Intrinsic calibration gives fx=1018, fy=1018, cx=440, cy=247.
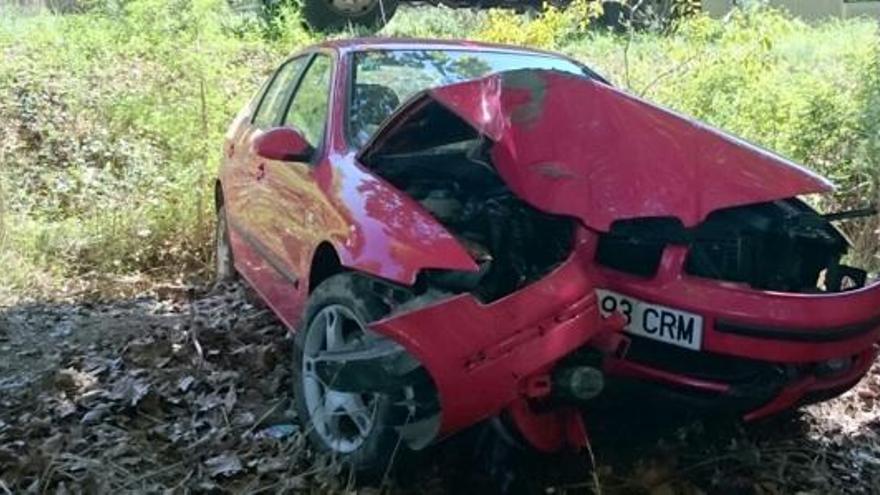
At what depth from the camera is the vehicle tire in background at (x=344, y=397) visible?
11.6ft

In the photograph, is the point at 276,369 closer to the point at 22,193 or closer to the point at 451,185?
the point at 451,185

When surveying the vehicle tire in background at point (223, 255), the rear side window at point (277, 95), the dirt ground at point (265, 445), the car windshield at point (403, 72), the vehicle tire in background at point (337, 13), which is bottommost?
the vehicle tire in background at point (223, 255)

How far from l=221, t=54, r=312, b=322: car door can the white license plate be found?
173 cm

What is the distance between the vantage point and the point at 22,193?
882 centimetres

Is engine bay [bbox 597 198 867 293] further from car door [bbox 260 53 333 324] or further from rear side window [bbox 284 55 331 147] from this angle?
rear side window [bbox 284 55 331 147]

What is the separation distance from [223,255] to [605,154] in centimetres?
401

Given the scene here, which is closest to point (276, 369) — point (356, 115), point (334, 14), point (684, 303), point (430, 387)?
point (356, 115)

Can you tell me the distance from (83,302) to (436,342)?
14.6 ft

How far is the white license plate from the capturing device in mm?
3350

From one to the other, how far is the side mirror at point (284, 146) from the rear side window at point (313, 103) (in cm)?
12

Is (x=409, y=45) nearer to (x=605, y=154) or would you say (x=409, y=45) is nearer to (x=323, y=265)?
(x=323, y=265)

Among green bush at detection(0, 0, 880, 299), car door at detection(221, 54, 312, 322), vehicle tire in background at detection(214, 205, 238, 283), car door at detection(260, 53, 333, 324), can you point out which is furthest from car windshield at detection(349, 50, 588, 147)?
green bush at detection(0, 0, 880, 299)

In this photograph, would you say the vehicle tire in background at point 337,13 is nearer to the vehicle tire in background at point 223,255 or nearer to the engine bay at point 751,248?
the vehicle tire in background at point 223,255

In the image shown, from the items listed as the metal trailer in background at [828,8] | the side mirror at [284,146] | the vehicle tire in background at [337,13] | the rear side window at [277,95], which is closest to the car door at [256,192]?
the rear side window at [277,95]
